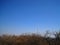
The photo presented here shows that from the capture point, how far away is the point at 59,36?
73.5 feet

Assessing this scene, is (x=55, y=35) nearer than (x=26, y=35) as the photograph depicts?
No

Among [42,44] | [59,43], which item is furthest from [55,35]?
[42,44]

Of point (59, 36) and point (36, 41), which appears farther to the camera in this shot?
point (59, 36)

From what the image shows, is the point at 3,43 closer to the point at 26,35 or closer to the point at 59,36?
the point at 26,35

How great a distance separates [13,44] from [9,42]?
528 millimetres

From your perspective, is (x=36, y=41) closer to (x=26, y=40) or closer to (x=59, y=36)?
(x=26, y=40)

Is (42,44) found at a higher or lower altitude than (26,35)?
lower

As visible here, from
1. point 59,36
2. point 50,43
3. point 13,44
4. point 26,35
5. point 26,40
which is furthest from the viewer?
point 59,36

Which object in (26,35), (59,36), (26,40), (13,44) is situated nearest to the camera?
(13,44)

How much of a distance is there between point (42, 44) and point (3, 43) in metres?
3.86

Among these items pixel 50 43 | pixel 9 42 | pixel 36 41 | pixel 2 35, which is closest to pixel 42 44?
pixel 36 41

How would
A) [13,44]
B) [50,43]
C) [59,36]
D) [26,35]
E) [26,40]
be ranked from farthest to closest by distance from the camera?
1. [59,36]
2. [26,35]
3. [50,43]
4. [26,40]
5. [13,44]

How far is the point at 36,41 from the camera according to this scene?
56.2 feet

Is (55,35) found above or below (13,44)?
above
